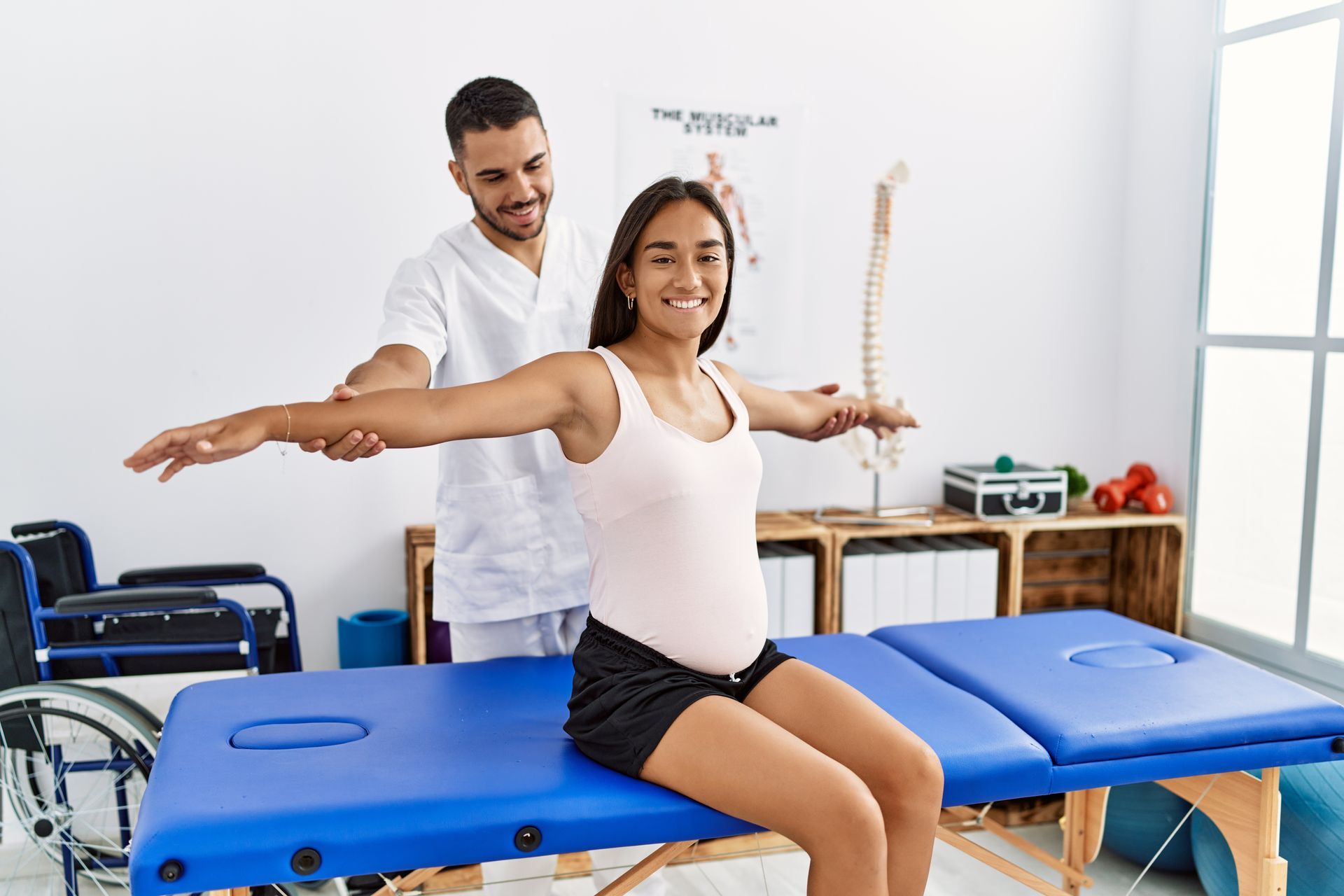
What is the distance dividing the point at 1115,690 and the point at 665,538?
86 centimetres

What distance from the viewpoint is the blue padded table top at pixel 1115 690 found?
69.4 inches

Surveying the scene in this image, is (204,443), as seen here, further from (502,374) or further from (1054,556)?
(1054,556)

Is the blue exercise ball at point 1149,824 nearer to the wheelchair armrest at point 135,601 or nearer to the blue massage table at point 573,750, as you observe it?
the blue massage table at point 573,750

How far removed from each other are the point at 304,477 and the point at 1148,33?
2.73 metres

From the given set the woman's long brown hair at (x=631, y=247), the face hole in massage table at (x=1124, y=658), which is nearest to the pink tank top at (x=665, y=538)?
the woman's long brown hair at (x=631, y=247)

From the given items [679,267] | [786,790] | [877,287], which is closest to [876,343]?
[877,287]

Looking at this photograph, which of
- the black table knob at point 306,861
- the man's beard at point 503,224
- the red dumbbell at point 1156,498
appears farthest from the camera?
the red dumbbell at point 1156,498

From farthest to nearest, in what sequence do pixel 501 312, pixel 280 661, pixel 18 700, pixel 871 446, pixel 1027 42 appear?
pixel 1027 42 < pixel 871 446 < pixel 280 661 < pixel 18 700 < pixel 501 312

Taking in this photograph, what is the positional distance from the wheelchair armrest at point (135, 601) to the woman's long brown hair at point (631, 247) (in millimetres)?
1028

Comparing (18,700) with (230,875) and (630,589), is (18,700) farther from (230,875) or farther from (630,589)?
(630,589)

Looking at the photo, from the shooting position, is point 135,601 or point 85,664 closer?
point 135,601

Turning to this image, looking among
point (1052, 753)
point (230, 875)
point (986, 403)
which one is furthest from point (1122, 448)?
point (230, 875)

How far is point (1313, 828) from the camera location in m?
2.22

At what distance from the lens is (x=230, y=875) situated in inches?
53.6
